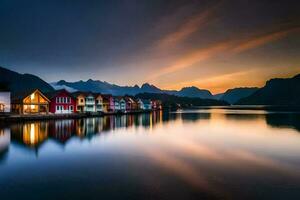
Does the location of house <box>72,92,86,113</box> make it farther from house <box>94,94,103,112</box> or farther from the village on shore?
house <box>94,94,103,112</box>

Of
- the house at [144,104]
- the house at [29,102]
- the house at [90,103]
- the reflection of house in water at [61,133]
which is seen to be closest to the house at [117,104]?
the house at [90,103]

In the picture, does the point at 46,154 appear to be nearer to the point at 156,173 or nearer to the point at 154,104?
the point at 156,173

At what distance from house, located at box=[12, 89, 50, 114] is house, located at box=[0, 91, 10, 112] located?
12.3 ft

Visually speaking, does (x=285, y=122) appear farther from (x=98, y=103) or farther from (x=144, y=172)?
(x=98, y=103)

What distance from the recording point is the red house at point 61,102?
75.0m

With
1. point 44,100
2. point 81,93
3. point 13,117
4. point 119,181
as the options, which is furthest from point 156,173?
point 81,93

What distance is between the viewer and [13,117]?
57062mm

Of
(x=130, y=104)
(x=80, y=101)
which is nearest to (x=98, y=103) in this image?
(x=80, y=101)

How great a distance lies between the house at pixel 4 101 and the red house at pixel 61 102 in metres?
14.1

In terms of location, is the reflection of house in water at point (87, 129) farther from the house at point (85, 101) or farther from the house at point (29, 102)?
the house at point (85, 101)

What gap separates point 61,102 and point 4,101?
17688 mm

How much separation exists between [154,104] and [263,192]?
180 meters

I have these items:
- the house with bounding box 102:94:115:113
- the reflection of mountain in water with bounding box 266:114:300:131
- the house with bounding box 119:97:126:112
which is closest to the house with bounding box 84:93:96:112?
the house with bounding box 102:94:115:113

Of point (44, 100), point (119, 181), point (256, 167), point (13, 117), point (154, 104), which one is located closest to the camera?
point (119, 181)
